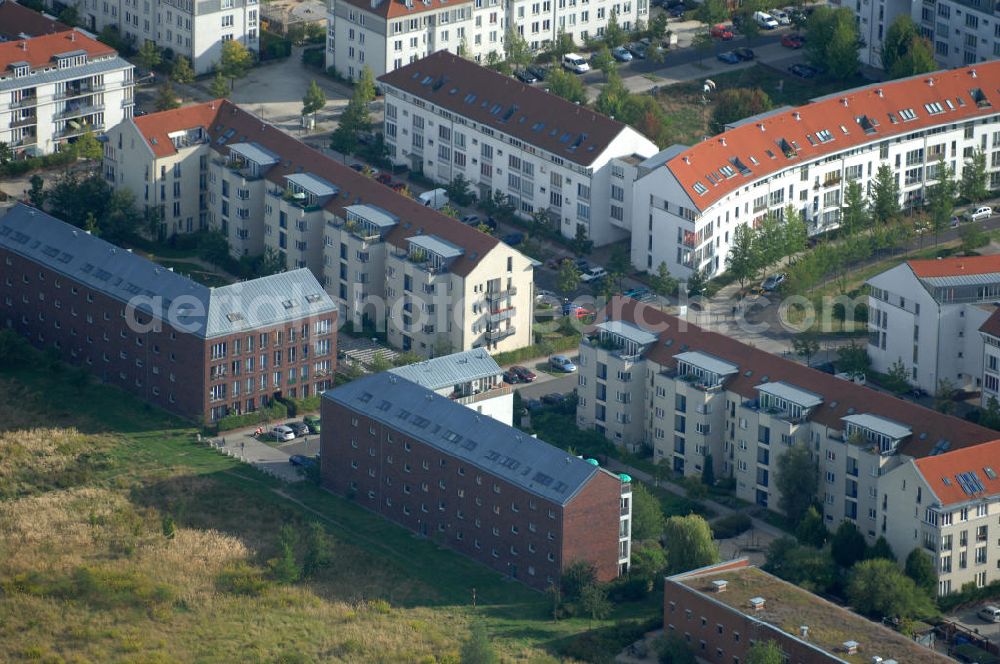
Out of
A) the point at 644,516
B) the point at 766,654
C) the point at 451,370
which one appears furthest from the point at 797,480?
the point at 451,370

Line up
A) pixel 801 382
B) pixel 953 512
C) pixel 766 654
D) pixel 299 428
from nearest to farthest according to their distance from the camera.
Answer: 1. pixel 766 654
2. pixel 953 512
3. pixel 801 382
4. pixel 299 428

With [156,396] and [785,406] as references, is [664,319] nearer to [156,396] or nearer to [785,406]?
[785,406]

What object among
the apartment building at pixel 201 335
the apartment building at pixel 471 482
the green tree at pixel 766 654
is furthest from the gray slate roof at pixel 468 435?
the green tree at pixel 766 654

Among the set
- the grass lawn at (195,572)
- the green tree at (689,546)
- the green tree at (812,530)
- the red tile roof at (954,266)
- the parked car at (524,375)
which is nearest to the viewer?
the grass lawn at (195,572)

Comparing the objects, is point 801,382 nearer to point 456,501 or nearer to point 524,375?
point 456,501

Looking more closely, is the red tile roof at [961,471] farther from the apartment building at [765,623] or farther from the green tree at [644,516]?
the green tree at [644,516]
